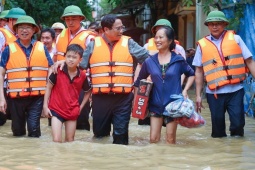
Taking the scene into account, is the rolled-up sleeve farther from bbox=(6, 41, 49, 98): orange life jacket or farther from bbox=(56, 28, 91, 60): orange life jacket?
bbox=(56, 28, 91, 60): orange life jacket

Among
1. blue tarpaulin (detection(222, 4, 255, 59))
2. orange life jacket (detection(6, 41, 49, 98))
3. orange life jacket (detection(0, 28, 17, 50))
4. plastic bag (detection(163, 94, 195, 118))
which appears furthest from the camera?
blue tarpaulin (detection(222, 4, 255, 59))

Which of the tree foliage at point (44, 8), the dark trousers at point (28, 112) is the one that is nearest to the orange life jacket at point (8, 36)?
the dark trousers at point (28, 112)

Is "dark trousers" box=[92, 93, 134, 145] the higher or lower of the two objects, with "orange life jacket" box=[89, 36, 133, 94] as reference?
lower

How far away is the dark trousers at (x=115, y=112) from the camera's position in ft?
23.3

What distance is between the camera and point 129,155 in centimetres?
616

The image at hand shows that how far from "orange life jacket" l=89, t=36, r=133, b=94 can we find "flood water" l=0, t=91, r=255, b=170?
72 centimetres

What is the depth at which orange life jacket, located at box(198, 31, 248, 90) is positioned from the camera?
24.9 ft

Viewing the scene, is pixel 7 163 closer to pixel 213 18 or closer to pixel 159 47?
pixel 159 47

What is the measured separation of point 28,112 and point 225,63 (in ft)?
8.82

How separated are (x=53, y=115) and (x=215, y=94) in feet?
7.29

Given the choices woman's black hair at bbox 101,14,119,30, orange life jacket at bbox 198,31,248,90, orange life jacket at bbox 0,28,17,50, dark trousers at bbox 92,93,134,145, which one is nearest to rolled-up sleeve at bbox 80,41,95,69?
woman's black hair at bbox 101,14,119,30

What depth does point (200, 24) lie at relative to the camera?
18438mm

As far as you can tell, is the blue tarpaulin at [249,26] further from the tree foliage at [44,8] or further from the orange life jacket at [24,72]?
the tree foliage at [44,8]

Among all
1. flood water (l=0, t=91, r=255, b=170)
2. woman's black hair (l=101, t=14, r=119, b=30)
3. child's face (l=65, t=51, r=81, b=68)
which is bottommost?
flood water (l=0, t=91, r=255, b=170)
